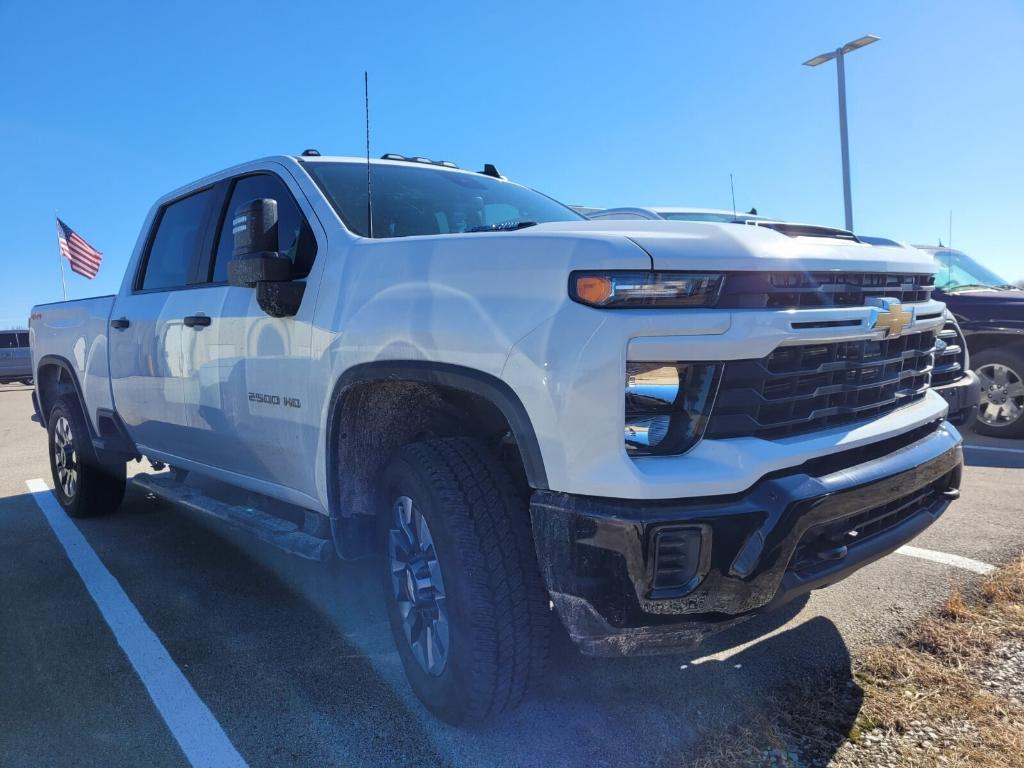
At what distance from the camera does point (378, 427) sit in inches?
115

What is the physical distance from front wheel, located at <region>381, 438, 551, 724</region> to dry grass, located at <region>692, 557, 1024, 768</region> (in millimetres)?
620

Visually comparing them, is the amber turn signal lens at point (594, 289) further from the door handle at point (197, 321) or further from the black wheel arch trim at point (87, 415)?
the black wheel arch trim at point (87, 415)

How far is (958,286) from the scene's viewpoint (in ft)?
24.6

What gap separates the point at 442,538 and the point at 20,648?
2.21m

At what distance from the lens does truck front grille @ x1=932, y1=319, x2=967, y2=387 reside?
325cm

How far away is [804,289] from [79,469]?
4.91 metres

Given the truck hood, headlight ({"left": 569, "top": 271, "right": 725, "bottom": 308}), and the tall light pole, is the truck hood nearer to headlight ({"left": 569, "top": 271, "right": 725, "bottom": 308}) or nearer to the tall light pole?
headlight ({"left": 569, "top": 271, "right": 725, "bottom": 308})

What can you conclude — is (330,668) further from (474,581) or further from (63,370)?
(63,370)

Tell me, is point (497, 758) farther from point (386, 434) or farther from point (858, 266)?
point (858, 266)

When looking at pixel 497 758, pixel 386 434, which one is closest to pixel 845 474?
pixel 497 758

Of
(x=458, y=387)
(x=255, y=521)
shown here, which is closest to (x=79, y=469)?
(x=255, y=521)

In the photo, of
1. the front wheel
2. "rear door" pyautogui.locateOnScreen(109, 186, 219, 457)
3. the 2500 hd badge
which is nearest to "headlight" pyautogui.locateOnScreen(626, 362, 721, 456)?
the front wheel

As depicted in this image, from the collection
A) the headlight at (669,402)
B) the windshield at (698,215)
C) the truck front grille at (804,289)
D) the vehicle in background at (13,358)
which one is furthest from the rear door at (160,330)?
the vehicle in background at (13,358)

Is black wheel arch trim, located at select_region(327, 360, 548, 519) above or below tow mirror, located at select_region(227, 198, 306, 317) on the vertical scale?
below
